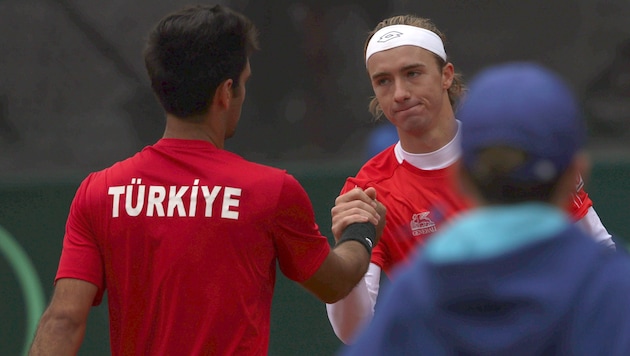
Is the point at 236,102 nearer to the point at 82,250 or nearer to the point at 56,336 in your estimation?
the point at 82,250

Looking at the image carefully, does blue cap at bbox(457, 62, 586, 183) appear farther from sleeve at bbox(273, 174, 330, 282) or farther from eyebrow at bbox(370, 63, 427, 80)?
eyebrow at bbox(370, 63, 427, 80)

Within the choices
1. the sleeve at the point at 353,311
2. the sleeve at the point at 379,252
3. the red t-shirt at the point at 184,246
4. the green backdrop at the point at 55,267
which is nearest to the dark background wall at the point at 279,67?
the green backdrop at the point at 55,267

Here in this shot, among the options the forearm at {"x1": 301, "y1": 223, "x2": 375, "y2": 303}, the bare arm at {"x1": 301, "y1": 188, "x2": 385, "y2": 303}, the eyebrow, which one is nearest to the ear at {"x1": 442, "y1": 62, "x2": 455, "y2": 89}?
the eyebrow

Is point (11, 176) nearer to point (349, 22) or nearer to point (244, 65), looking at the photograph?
point (349, 22)

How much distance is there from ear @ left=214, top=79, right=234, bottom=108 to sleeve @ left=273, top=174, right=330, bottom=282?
0.88 ft

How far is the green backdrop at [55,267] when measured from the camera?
6309 millimetres

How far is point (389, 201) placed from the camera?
4.13 metres

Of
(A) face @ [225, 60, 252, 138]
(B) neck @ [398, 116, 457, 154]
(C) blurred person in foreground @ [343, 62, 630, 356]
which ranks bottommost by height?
(C) blurred person in foreground @ [343, 62, 630, 356]

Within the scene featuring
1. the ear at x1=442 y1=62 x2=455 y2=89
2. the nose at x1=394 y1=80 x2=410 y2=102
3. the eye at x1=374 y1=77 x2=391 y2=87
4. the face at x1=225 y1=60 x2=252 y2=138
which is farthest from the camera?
the ear at x1=442 y1=62 x2=455 y2=89

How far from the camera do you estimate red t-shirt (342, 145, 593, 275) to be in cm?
402

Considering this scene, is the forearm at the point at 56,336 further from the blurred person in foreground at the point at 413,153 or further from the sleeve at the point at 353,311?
the blurred person in foreground at the point at 413,153

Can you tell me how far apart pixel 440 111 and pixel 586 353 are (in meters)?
2.52

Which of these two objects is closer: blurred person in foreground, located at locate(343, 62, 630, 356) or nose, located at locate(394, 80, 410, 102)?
blurred person in foreground, located at locate(343, 62, 630, 356)

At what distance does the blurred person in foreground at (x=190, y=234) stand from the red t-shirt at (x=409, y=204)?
80cm
